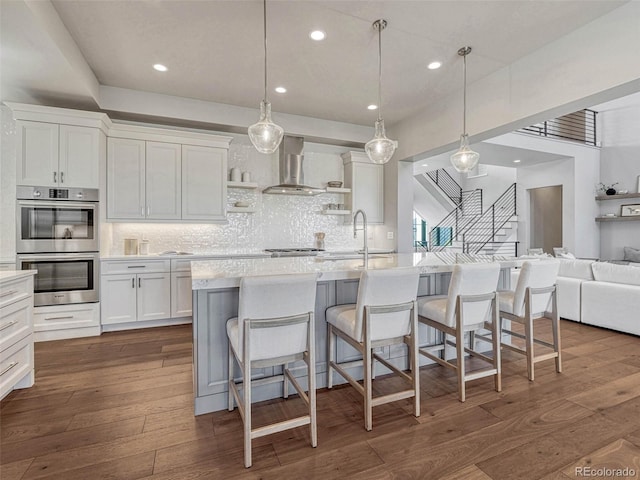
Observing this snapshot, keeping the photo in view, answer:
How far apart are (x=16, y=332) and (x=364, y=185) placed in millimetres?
4644

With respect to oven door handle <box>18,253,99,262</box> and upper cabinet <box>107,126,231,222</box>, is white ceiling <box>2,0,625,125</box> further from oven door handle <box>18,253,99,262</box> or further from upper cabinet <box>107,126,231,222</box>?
oven door handle <box>18,253,99,262</box>

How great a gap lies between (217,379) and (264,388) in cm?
34

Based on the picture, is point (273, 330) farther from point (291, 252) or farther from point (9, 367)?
point (291, 252)

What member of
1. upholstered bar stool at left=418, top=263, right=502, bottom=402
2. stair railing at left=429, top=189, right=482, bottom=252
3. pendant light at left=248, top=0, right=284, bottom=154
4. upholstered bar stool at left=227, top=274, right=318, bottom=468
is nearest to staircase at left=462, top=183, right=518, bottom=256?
stair railing at left=429, top=189, right=482, bottom=252

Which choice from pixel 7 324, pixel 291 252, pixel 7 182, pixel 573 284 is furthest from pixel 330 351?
pixel 7 182

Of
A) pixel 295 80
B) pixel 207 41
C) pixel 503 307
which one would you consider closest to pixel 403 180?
pixel 295 80

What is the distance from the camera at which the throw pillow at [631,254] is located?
21.1ft

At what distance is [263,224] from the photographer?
16.9 feet

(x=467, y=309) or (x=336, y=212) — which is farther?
(x=336, y=212)

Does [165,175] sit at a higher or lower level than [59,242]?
higher

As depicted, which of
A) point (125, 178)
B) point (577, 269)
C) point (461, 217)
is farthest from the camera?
point (461, 217)

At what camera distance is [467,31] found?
293 cm

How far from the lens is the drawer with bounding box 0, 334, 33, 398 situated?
2154 millimetres

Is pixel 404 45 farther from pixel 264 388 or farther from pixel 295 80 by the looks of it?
pixel 264 388
